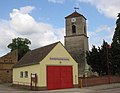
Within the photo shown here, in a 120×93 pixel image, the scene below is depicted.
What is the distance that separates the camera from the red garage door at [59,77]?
3494 centimetres

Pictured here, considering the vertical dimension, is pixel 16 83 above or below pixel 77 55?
below

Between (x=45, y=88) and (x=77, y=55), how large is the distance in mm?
31822

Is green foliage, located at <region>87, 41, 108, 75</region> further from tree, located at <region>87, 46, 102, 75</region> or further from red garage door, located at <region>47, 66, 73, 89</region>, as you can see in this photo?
red garage door, located at <region>47, 66, 73, 89</region>

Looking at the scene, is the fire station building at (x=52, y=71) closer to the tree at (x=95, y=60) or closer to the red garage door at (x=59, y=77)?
the red garage door at (x=59, y=77)

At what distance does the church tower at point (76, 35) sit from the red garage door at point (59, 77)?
93.5 feet

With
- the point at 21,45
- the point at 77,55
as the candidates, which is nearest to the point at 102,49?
the point at 77,55

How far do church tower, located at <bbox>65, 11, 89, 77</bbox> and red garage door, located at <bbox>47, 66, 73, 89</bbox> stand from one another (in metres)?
28.5

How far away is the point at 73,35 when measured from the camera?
6738cm

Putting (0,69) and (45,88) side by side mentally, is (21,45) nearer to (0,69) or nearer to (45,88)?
(0,69)

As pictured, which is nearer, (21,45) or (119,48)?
(119,48)

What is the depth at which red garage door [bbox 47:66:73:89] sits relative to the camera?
34.9m

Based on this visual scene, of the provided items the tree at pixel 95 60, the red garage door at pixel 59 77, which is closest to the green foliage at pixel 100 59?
the tree at pixel 95 60

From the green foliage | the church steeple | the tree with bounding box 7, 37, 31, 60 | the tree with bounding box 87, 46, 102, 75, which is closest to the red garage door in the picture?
the green foliage

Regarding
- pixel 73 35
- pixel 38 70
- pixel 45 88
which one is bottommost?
pixel 45 88
